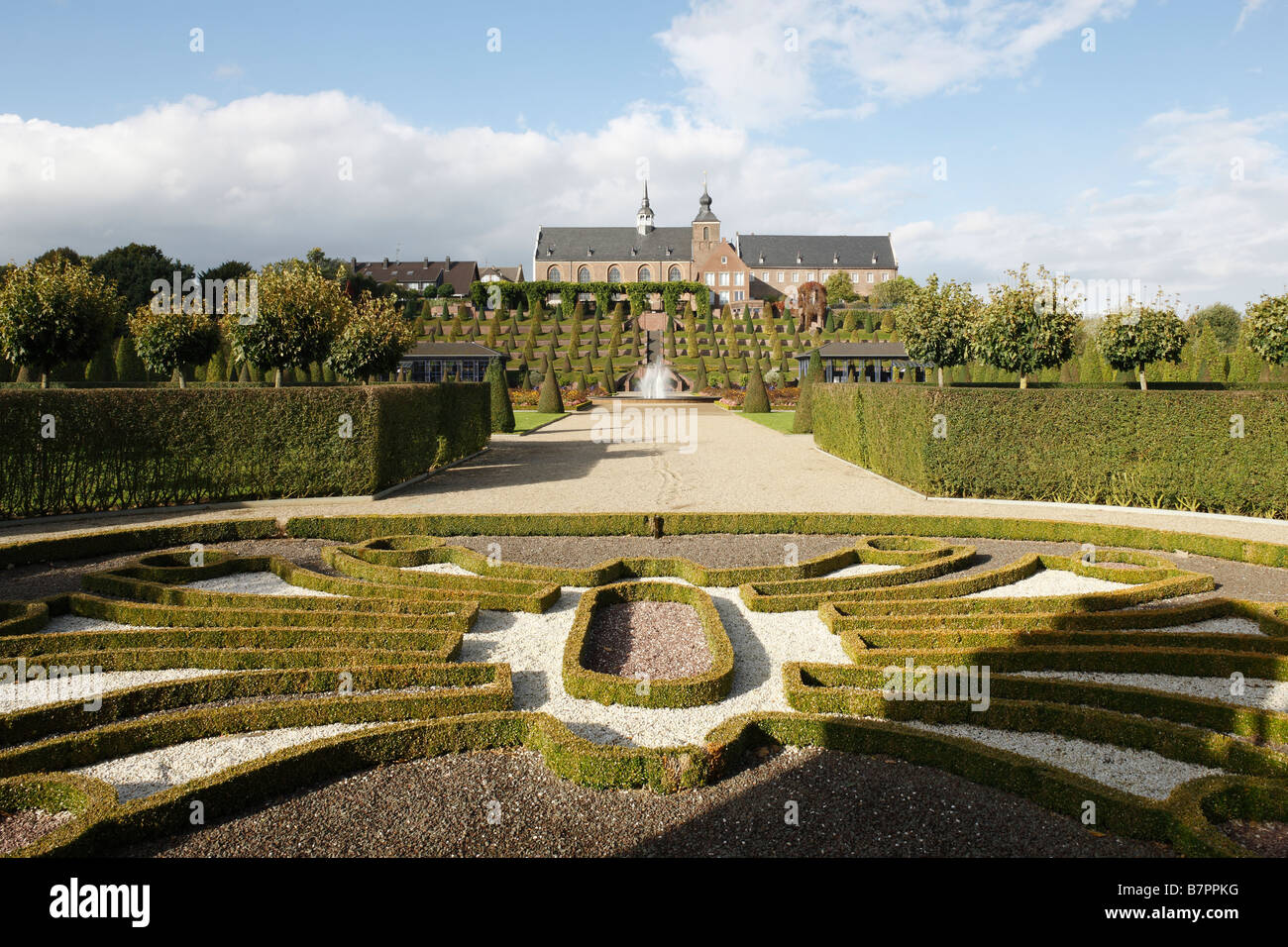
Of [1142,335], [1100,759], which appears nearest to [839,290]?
[1142,335]

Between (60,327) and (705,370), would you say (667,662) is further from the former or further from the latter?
(705,370)

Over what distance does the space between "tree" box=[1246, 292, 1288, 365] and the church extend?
281 ft

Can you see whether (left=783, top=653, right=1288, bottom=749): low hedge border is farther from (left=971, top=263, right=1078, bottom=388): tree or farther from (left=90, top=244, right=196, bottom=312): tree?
(left=90, top=244, right=196, bottom=312): tree

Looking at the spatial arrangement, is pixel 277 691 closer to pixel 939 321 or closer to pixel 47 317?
pixel 47 317

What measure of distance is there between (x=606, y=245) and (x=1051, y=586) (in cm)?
→ 10663

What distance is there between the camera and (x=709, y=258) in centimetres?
10206

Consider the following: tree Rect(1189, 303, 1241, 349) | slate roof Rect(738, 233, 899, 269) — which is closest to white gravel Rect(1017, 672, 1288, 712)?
tree Rect(1189, 303, 1241, 349)

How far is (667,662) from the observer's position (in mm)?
5926

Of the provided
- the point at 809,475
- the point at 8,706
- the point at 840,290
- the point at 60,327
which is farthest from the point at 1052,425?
the point at 840,290

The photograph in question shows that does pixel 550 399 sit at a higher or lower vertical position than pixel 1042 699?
higher

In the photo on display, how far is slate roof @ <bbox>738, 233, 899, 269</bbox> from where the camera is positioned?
369 feet

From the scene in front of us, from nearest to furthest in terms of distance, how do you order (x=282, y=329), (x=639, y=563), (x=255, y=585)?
(x=255, y=585) < (x=639, y=563) < (x=282, y=329)

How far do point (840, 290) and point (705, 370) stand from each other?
45.5 m
